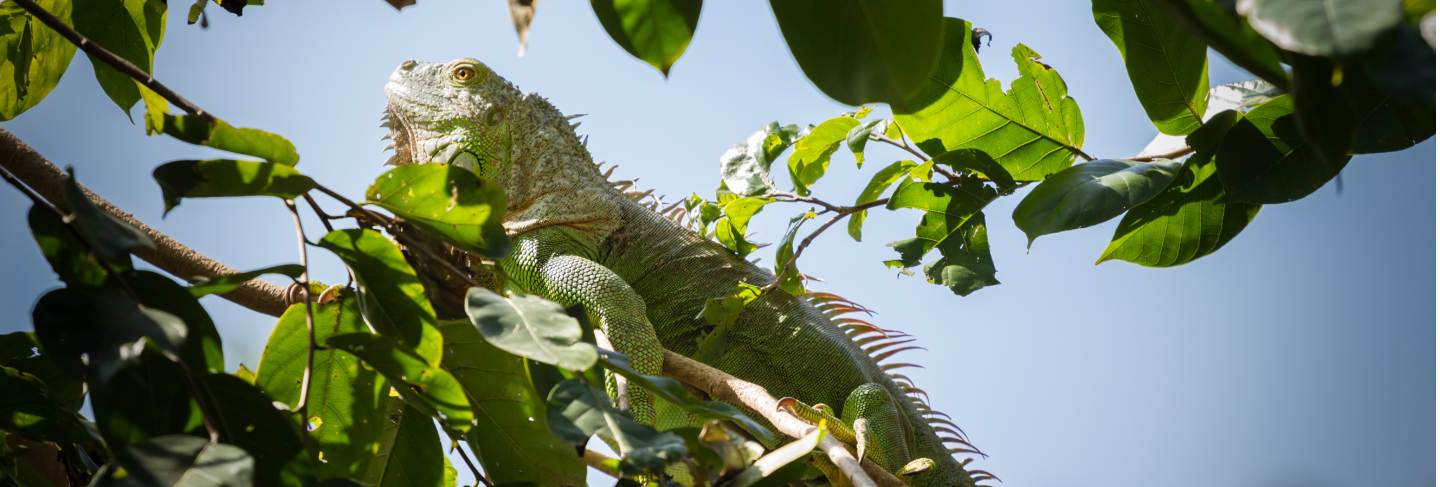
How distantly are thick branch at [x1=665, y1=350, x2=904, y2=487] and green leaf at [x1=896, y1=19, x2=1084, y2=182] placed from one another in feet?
1.95

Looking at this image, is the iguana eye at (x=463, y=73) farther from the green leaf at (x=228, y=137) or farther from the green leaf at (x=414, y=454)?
the green leaf at (x=228, y=137)

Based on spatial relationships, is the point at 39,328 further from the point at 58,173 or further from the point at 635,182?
the point at 635,182

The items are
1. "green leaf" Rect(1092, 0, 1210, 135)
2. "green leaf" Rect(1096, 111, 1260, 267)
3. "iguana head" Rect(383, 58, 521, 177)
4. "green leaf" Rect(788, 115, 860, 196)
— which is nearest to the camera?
"green leaf" Rect(1092, 0, 1210, 135)

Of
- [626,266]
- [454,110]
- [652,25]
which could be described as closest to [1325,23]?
[652,25]

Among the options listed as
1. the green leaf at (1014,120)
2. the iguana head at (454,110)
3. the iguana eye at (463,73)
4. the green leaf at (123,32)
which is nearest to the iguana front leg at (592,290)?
the iguana head at (454,110)

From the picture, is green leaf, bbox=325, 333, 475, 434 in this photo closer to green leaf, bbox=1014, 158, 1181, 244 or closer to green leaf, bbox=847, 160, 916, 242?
green leaf, bbox=1014, 158, 1181, 244

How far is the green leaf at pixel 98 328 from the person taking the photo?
841mm

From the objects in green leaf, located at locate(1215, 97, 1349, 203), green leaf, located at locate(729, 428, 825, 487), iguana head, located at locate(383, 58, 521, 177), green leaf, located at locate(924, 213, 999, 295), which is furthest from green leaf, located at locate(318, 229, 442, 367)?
iguana head, located at locate(383, 58, 521, 177)

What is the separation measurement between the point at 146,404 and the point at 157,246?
48.5 inches

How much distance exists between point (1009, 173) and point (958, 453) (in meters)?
1.73

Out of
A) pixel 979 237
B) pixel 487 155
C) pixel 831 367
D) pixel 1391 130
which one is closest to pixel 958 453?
pixel 831 367

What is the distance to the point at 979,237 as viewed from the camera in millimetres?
2205

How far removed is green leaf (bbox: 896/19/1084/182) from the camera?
1.90 m

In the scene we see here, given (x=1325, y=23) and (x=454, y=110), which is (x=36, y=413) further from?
(x=454, y=110)
